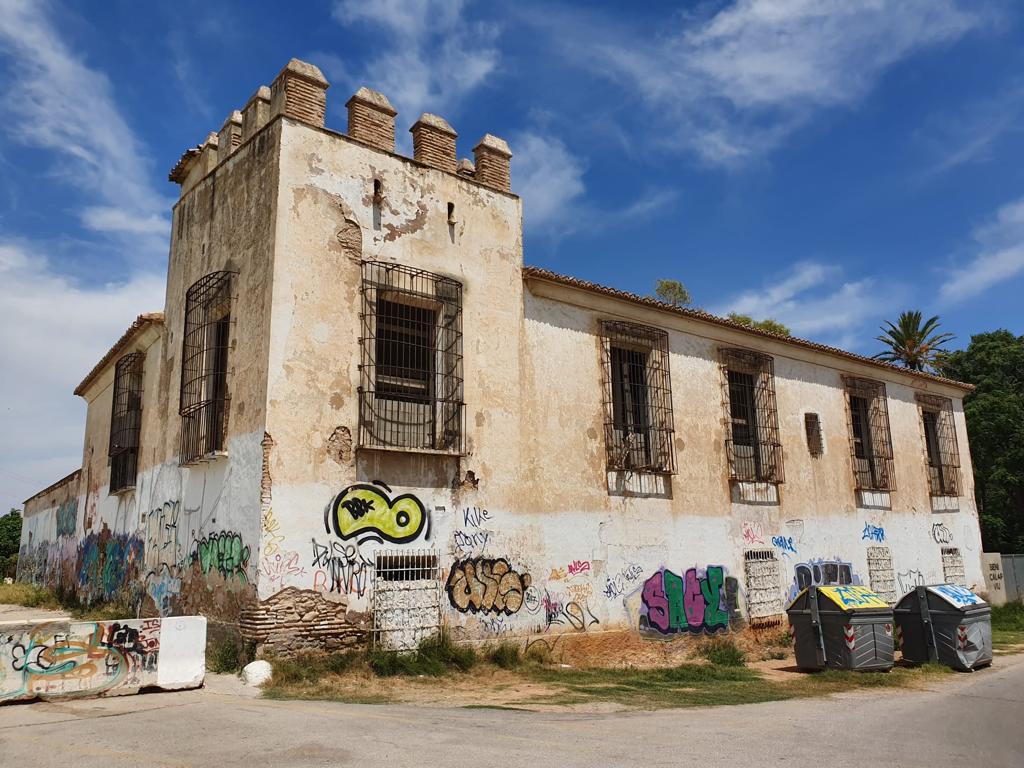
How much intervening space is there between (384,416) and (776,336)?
9.78m

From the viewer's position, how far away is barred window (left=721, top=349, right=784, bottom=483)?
53.6ft

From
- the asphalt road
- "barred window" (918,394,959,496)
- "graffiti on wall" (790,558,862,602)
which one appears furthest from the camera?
"barred window" (918,394,959,496)

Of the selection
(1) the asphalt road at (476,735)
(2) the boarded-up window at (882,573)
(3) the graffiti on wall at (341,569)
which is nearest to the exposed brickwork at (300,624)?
(3) the graffiti on wall at (341,569)

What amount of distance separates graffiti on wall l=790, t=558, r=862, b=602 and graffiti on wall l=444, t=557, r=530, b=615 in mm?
7118

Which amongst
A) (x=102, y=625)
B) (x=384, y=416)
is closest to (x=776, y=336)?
(x=384, y=416)

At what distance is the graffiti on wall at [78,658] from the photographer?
806 centimetres

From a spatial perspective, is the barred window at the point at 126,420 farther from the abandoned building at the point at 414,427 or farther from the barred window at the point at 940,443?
the barred window at the point at 940,443

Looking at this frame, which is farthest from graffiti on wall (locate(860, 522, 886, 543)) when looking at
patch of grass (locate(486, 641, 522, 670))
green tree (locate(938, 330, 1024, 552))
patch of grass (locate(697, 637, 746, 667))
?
green tree (locate(938, 330, 1024, 552))

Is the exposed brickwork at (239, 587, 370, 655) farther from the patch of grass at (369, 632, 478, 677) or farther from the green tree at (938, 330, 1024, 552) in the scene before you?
the green tree at (938, 330, 1024, 552)

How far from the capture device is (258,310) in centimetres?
1108

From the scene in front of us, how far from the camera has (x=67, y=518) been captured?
20859 mm

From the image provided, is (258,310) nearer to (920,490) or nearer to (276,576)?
(276,576)

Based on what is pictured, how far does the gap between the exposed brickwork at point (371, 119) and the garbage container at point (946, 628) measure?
1084 cm

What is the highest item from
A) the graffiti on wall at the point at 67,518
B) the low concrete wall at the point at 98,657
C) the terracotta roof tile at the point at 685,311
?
the terracotta roof tile at the point at 685,311
